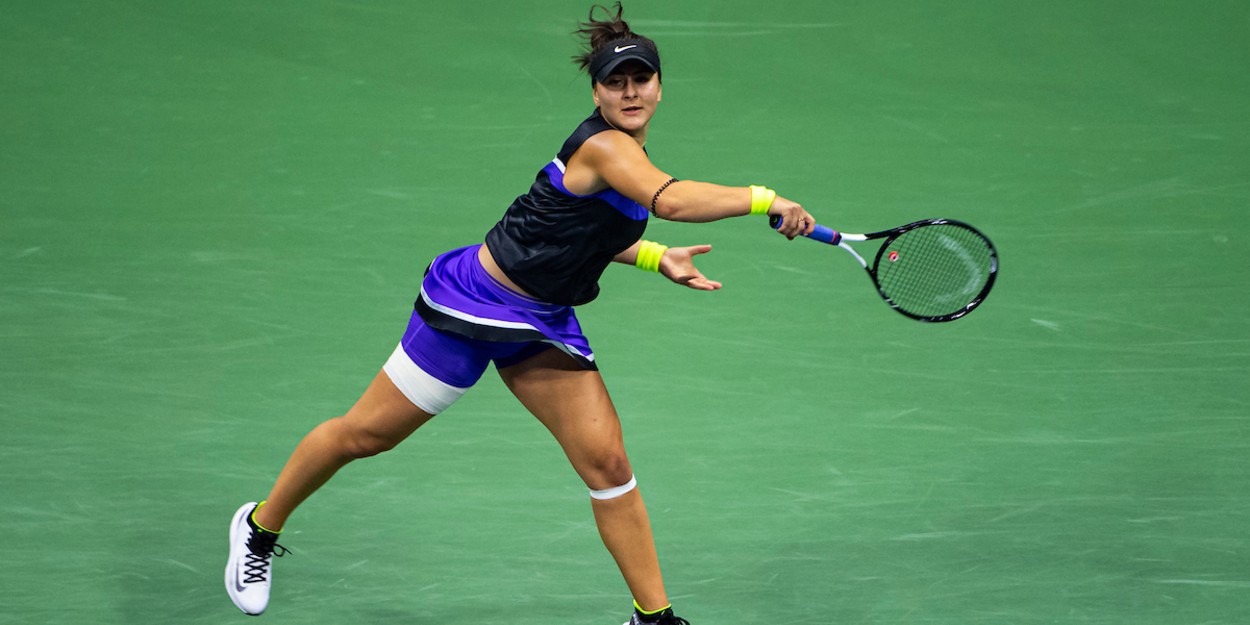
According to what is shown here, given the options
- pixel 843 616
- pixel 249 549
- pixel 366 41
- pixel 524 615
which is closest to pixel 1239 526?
pixel 843 616

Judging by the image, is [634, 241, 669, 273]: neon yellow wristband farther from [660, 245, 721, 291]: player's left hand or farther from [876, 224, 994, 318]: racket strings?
[876, 224, 994, 318]: racket strings

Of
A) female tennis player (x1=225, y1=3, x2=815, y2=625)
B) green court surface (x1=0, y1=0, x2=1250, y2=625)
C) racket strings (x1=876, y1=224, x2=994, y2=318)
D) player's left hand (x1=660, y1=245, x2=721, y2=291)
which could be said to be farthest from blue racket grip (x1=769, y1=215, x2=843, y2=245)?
green court surface (x1=0, y1=0, x2=1250, y2=625)

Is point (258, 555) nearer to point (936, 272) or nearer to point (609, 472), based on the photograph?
point (609, 472)

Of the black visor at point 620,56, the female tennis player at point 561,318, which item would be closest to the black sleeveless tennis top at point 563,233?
the female tennis player at point 561,318

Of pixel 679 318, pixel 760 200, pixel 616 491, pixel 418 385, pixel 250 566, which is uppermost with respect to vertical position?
pixel 760 200

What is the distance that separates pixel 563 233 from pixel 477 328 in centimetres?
35

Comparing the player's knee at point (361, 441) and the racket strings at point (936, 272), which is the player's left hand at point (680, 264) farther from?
the player's knee at point (361, 441)

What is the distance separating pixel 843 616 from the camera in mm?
4711

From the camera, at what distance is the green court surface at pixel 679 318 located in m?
4.99

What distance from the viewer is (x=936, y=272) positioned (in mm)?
4848

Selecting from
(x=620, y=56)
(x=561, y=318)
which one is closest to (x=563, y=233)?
(x=561, y=318)

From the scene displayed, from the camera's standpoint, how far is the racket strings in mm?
4793

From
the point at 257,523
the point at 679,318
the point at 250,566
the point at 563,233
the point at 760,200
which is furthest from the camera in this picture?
the point at 679,318

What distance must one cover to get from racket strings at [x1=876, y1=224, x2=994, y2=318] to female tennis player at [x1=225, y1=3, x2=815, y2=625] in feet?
2.35
